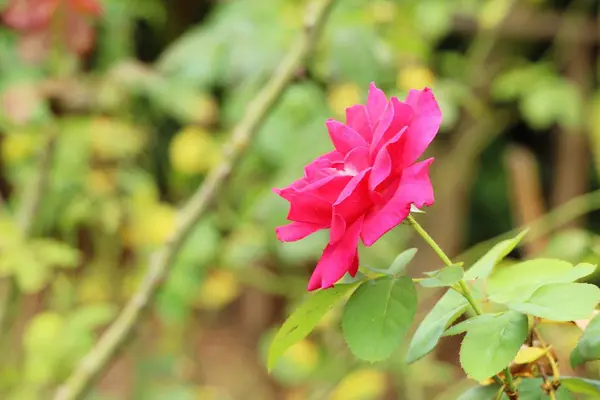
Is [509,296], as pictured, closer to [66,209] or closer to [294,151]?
[294,151]

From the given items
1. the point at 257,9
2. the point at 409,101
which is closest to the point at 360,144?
the point at 409,101

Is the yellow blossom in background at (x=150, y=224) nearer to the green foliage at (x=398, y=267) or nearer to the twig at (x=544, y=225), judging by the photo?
the twig at (x=544, y=225)

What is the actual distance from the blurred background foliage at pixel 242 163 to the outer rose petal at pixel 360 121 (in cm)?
27

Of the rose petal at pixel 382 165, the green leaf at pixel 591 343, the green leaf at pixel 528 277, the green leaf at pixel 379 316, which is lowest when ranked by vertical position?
the green leaf at pixel 591 343

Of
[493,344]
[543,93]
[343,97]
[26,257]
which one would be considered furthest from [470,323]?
[543,93]

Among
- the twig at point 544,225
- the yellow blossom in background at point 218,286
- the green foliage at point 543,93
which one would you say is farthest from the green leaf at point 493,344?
the yellow blossom in background at point 218,286

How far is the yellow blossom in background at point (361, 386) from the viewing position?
1303 millimetres

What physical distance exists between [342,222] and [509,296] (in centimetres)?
9

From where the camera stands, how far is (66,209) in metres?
1.24

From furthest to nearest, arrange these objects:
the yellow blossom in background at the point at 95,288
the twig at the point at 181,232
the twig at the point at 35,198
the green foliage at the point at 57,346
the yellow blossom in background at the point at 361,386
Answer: the yellow blossom in background at the point at 95,288
the yellow blossom in background at the point at 361,386
the green foliage at the point at 57,346
the twig at the point at 35,198
the twig at the point at 181,232

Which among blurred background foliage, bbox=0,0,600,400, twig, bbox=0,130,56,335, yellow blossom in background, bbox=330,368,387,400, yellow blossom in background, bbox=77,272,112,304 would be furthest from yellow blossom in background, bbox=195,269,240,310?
twig, bbox=0,130,56,335

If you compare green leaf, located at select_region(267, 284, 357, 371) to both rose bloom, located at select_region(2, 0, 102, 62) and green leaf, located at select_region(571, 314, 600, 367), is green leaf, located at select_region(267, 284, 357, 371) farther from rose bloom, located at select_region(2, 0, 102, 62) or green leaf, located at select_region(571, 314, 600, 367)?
rose bloom, located at select_region(2, 0, 102, 62)

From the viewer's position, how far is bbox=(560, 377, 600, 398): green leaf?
310 mm

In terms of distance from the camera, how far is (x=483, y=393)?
0.33 meters
